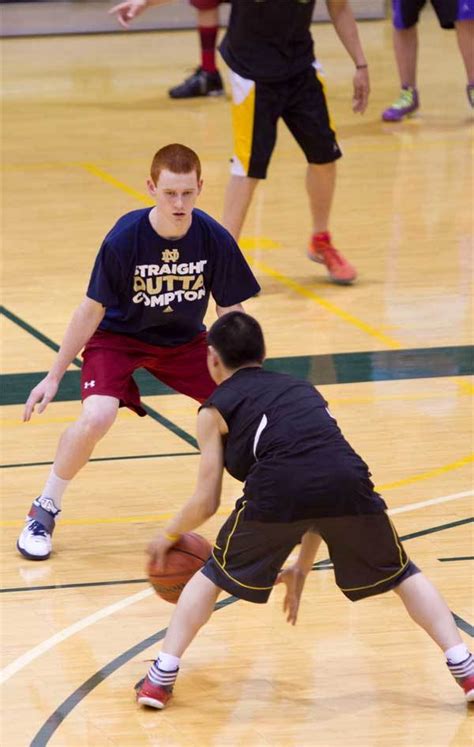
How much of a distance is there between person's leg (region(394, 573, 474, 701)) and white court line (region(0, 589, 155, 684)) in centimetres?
108

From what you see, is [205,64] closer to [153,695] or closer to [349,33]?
[349,33]

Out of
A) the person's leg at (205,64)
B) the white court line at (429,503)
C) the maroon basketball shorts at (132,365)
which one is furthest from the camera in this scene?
the person's leg at (205,64)

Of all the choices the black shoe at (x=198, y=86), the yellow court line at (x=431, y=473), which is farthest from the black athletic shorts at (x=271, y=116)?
the black shoe at (x=198, y=86)

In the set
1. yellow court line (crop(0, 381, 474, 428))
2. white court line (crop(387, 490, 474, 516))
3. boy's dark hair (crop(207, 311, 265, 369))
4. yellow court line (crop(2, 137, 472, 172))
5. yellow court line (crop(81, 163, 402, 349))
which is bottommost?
yellow court line (crop(2, 137, 472, 172))

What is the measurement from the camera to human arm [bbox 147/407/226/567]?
13.7 ft

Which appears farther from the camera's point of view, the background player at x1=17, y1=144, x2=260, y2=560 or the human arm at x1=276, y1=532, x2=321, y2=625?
the background player at x1=17, y1=144, x2=260, y2=560

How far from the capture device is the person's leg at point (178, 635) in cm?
423

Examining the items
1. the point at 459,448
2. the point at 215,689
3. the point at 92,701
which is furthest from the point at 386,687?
the point at 459,448

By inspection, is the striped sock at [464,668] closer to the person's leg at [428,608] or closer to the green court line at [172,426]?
the person's leg at [428,608]

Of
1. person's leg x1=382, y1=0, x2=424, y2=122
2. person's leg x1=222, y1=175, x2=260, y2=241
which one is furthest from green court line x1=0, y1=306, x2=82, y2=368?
person's leg x1=382, y1=0, x2=424, y2=122

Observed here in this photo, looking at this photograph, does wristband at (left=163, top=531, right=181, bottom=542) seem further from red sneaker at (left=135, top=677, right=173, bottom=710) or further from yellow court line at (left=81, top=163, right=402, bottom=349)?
yellow court line at (left=81, top=163, right=402, bottom=349)

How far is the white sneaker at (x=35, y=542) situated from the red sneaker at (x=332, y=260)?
11.7ft

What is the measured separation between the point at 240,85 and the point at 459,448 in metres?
2.64

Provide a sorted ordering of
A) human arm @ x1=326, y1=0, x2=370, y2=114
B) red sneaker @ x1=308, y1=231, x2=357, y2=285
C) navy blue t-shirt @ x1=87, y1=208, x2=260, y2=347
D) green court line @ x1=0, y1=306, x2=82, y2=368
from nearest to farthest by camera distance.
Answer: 1. navy blue t-shirt @ x1=87, y1=208, x2=260, y2=347
2. green court line @ x1=0, y1=306, x2=82, y2=368
3. human arm @ x1=326, y1=0, x2=370, y2=114
4. red sneaker @ x1=308, y1=231, x2=357, y2=285
